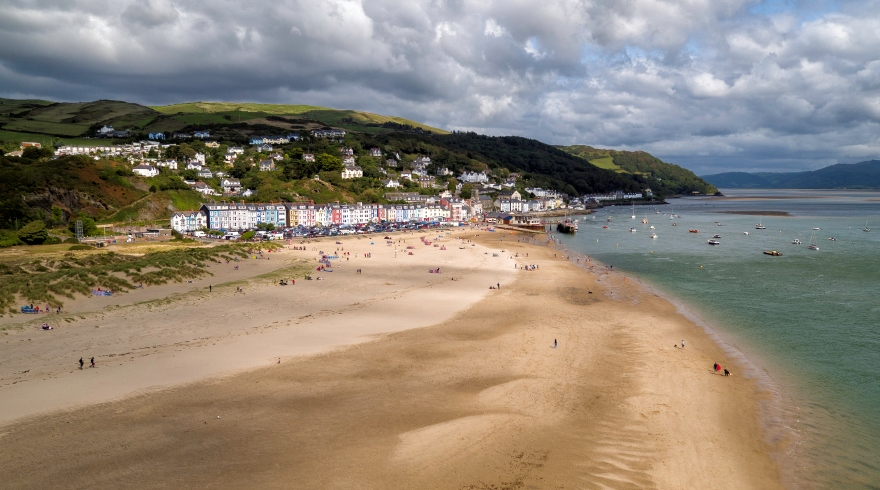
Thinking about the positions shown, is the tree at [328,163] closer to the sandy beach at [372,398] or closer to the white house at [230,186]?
the white house at [230,186]

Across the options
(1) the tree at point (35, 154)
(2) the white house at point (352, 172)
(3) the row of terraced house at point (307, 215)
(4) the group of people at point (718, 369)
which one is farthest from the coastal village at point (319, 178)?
(4) the group of people at point (718, 369)

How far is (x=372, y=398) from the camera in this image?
15.9 m

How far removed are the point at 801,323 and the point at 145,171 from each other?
87.3m

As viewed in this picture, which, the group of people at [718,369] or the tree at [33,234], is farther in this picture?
the tree at [33,234]

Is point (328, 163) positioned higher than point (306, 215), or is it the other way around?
point (328, 163)

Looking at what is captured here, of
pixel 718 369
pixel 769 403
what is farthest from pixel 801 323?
pixel 769 403

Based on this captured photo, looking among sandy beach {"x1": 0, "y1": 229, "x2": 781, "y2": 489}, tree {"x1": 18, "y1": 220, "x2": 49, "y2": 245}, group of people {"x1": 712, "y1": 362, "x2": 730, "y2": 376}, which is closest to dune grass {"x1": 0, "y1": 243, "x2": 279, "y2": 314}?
sandy beach {"x1": 0, "y1": 229, "x2": 781, "y2": 489}

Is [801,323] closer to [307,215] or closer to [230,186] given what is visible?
[307,215]

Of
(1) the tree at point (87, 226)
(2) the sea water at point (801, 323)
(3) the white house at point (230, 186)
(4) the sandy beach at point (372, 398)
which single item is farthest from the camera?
(3) the white house at point (230, 186)

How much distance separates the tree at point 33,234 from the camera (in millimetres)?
48125

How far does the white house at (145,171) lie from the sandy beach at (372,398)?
58605 mm

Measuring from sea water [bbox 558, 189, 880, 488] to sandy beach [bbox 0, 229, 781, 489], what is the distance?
48.6 inches

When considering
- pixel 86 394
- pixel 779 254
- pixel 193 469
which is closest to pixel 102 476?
pixel 193 469

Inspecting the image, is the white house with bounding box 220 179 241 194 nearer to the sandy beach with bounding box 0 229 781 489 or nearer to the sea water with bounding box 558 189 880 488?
the sea water with bounding box 558 189 880 488
